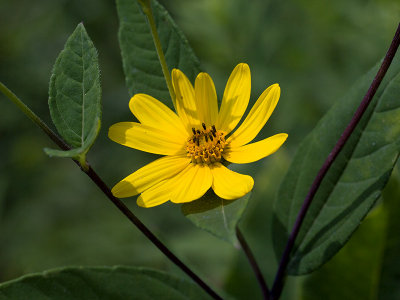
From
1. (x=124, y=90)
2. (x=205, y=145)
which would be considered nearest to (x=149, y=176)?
(x=205, y=145)

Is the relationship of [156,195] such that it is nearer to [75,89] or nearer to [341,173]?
[75,89]

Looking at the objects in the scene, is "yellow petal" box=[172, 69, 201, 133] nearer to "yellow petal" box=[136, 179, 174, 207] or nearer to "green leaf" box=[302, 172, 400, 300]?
"yellow petal" box=[136, 179, 174, 207]

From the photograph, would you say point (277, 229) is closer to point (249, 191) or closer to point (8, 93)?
point (249, 191)

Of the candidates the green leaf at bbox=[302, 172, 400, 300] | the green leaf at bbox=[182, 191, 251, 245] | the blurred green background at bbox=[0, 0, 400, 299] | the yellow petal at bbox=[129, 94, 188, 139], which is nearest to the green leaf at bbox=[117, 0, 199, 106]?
the yellow petal at bbox=[129, 94, 188, 139]

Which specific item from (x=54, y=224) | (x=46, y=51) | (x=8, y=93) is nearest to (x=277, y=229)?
(x=8, y=93)

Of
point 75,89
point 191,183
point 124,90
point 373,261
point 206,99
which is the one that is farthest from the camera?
point 124,90
